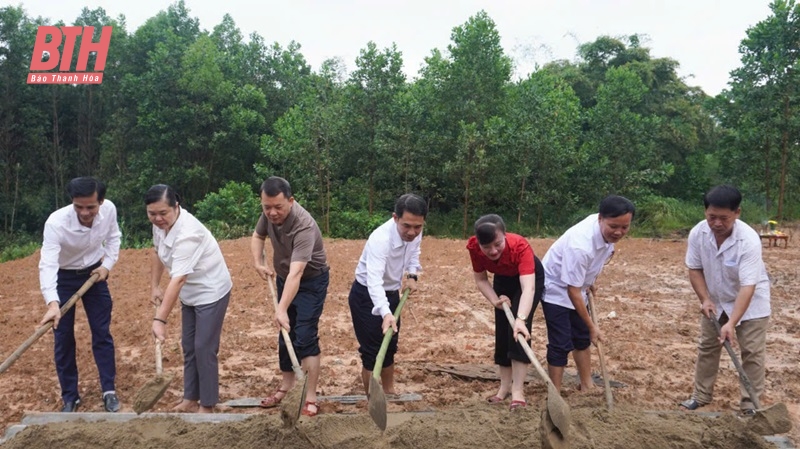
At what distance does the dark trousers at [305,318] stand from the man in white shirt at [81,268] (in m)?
1.15

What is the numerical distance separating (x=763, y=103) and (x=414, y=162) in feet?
31.5

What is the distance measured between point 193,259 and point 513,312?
1949mm

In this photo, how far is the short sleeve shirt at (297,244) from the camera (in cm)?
380

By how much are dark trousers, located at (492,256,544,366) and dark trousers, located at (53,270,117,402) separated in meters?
2.52

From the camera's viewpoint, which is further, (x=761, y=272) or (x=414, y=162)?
(x=414, y=162)

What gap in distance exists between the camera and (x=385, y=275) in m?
3.93

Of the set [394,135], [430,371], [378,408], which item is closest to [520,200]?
[394,135]

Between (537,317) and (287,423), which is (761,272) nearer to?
(287,423)

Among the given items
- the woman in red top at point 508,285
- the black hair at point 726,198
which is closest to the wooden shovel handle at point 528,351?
the woman in red top at point 508,285

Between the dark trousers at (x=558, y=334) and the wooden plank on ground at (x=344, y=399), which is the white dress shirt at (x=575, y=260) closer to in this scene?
the dark trousers at (x=558, y=334)

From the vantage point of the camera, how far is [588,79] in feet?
77.6

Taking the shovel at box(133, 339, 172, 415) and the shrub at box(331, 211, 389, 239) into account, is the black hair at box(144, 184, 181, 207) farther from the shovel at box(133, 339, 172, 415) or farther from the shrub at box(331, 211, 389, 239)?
the shrub at box(331, 211, 389, 239)

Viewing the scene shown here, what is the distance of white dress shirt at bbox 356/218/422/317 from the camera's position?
12.0ft

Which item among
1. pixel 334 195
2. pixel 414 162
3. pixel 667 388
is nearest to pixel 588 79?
pixel 414 162
